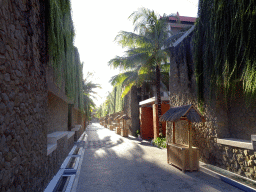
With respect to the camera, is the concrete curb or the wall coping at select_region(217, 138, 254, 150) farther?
the wall coping at select_region(217, 138, 254, 150)

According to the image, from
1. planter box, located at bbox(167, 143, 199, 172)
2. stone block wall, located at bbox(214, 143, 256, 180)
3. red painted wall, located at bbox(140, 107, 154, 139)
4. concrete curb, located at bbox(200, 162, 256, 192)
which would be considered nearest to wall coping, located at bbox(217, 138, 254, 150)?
stone block wall, located at bbox(214, 143, 256, 180)

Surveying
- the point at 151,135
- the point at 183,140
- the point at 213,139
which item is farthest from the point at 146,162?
the point at 151,135

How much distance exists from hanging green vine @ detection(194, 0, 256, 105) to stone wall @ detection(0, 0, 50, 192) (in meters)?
4.71

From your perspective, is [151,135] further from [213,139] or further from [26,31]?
[26,31]

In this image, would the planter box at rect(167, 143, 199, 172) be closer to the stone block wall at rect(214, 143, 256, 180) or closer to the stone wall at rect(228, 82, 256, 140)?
the stone block wall at rect(214, 143, 256, 180)

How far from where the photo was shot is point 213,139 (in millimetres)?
6949

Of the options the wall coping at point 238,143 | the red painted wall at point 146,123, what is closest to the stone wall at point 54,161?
the wall coping at point 238,143

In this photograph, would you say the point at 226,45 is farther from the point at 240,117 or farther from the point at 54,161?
the point at 54,161

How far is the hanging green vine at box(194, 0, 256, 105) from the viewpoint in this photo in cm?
477

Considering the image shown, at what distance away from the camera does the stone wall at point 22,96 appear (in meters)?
2.61

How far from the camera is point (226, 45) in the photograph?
553 cm

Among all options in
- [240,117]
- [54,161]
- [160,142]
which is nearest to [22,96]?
[54,161]

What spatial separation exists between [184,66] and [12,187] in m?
8.11

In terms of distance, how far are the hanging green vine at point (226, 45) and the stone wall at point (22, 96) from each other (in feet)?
15.5
